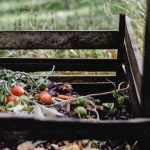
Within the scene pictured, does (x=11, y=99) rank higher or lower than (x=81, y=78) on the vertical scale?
lower

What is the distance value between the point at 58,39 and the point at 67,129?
2257 mm

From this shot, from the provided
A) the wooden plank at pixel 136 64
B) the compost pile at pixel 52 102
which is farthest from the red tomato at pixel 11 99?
the wooden plank at pixel 136 64

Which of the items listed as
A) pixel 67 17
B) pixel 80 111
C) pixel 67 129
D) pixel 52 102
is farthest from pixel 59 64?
pixel 67 17

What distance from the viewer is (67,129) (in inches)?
69.2

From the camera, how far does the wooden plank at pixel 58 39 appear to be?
391 centimetres

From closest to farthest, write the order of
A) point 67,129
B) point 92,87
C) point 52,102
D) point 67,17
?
point 67,129, point 52,102, point 92,87, point 67,17

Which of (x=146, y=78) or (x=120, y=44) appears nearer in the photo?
(x=146, y=78)

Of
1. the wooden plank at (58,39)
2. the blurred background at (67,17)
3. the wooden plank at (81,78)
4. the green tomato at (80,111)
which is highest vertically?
the blurred background at (67,17)

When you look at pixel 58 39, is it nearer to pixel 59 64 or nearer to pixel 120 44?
pixel 59 64

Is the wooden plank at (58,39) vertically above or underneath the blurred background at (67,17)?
underneath

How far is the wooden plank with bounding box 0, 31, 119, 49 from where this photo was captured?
154 inches

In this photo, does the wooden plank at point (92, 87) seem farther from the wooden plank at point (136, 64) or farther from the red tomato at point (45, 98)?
the red tomato at point (45, 98)

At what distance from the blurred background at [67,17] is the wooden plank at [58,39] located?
3.03 ft

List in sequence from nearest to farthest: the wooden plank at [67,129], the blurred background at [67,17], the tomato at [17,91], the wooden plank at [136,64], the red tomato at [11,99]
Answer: the wooden plank at [67,129] → the wooden plank at [136,64] → the red tomato at [11,99] → the tomato at [17,91] → the blurred background at [67,17]
